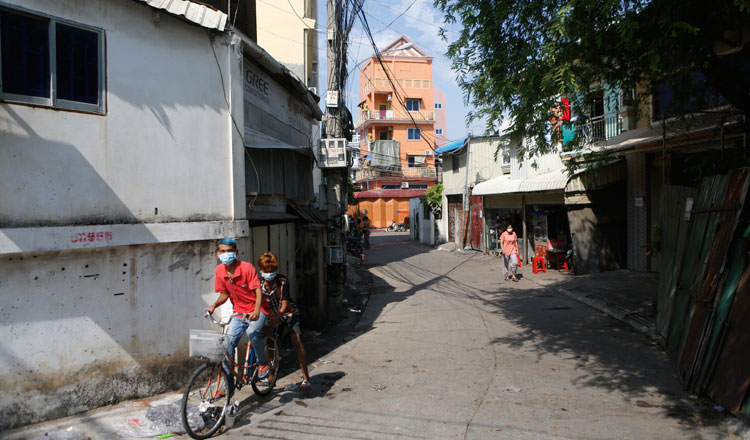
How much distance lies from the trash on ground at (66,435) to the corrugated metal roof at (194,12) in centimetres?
473

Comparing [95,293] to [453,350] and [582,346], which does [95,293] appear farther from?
[582,346]

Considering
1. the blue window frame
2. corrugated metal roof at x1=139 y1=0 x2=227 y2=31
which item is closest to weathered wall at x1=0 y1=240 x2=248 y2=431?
the blue window frame

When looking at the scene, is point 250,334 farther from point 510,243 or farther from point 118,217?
Result: point 510,243

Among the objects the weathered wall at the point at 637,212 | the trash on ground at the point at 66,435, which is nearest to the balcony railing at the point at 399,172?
the weathered wall at the point at 637,212

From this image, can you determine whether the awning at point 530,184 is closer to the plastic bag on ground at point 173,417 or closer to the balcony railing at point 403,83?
the plastic bag on ground at point 173,417

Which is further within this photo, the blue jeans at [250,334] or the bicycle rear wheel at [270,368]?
the bicycle rear wheel at [270,368]

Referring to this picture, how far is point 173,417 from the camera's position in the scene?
533 cm

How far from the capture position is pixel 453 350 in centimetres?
848

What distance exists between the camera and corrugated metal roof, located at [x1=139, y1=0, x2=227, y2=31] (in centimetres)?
624

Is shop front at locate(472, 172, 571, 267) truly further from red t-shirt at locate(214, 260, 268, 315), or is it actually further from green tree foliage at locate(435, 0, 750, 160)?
red t-shirt at locate(214, 260, 268, 315)

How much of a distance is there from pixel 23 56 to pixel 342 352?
5.98 m

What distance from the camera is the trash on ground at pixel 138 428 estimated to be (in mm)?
5160

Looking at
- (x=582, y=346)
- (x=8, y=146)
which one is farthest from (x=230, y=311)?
(x=582, y=346)

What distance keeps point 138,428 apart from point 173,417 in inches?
13.5
